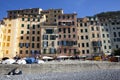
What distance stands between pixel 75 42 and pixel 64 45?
442cm

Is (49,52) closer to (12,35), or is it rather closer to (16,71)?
(12,35)

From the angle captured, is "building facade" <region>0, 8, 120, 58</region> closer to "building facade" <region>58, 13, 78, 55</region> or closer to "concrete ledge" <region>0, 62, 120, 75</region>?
"building facade" <region>58, 13, 78, 55</region>

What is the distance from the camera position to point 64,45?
6300 centimetres

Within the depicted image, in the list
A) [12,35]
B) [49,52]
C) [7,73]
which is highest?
[12,35]

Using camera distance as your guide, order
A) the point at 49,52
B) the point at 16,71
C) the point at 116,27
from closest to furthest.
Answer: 1. the point at 16,71
2. the point at 49,52
3. the point at 116,27

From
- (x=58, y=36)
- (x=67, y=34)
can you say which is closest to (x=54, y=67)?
(x=58, y=36)

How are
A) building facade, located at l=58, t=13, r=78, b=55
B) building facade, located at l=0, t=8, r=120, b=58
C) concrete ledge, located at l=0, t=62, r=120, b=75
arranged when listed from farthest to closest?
building facade, located at l=58, t=13, r=78, b=55
building facade, located at l=0, t=8, r=120, b=58
concrete ledge, located at l=0, t=62, r=120, b=75

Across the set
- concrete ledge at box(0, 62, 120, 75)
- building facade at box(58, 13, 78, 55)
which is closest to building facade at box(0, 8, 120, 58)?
building facade at box(58, 13, 78, 55)

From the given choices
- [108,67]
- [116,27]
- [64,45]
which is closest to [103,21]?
[116,27]

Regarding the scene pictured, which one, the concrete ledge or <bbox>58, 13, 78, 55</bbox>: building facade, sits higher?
<bbox>58, 13, 78, 55</bbox>: building facade

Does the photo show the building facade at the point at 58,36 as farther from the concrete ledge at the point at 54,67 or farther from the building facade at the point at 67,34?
the concrete ledge at the point at 54,67

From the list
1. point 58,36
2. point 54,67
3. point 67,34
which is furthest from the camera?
point 67,34

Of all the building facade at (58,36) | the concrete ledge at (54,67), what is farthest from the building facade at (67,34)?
the concrete ledge at (54,67)

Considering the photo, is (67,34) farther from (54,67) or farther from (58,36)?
(54,67)
